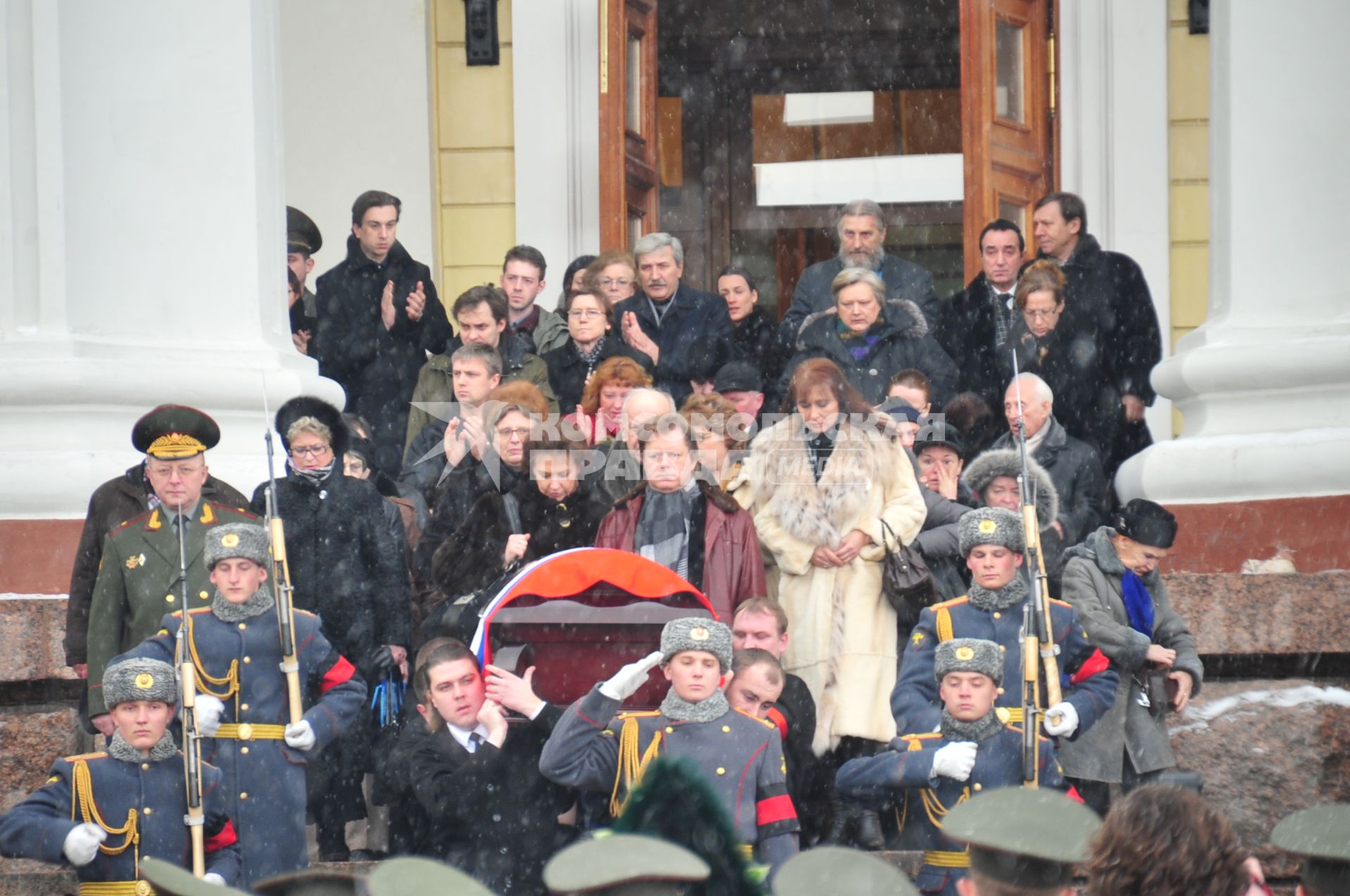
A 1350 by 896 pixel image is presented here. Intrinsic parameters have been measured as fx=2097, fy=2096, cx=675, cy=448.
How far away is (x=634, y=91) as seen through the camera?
11125mm

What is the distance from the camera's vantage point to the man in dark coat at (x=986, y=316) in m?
8.37

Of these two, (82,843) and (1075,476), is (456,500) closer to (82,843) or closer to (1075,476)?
(82,843)

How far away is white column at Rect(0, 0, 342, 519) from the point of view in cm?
749

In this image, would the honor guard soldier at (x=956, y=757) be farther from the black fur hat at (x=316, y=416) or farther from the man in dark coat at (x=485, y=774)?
the black fur hat at (x=316, y=416)

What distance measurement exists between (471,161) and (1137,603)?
18.4 feet

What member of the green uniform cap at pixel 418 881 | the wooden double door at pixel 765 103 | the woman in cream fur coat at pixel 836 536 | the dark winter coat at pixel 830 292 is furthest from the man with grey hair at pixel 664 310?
the green uniform cap at pixel 418 881

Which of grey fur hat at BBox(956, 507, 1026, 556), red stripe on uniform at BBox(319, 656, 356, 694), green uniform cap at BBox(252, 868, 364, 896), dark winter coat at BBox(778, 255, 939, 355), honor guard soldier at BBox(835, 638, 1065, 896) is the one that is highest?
dark winter coat at BBox(778, 255, 939, 355)

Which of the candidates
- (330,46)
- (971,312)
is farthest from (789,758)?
(330,46)

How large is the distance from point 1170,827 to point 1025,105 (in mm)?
7574

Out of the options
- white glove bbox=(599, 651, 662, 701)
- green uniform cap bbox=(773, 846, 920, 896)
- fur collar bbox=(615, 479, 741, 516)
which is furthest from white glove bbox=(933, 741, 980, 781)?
green uniform cap bbox=(773, 846, 920, 896)

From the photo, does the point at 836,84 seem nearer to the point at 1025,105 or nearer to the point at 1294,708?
A: the point at 1025,105

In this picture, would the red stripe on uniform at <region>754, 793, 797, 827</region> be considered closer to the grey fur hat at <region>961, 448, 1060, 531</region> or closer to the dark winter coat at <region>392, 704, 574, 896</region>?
the dark winter coat at <region>392, 704, 574, 896</region>

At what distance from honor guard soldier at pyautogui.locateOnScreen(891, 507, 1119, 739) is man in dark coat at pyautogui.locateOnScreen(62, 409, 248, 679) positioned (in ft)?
7.61

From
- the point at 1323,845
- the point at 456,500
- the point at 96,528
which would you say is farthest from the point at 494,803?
the point at 1323,845
